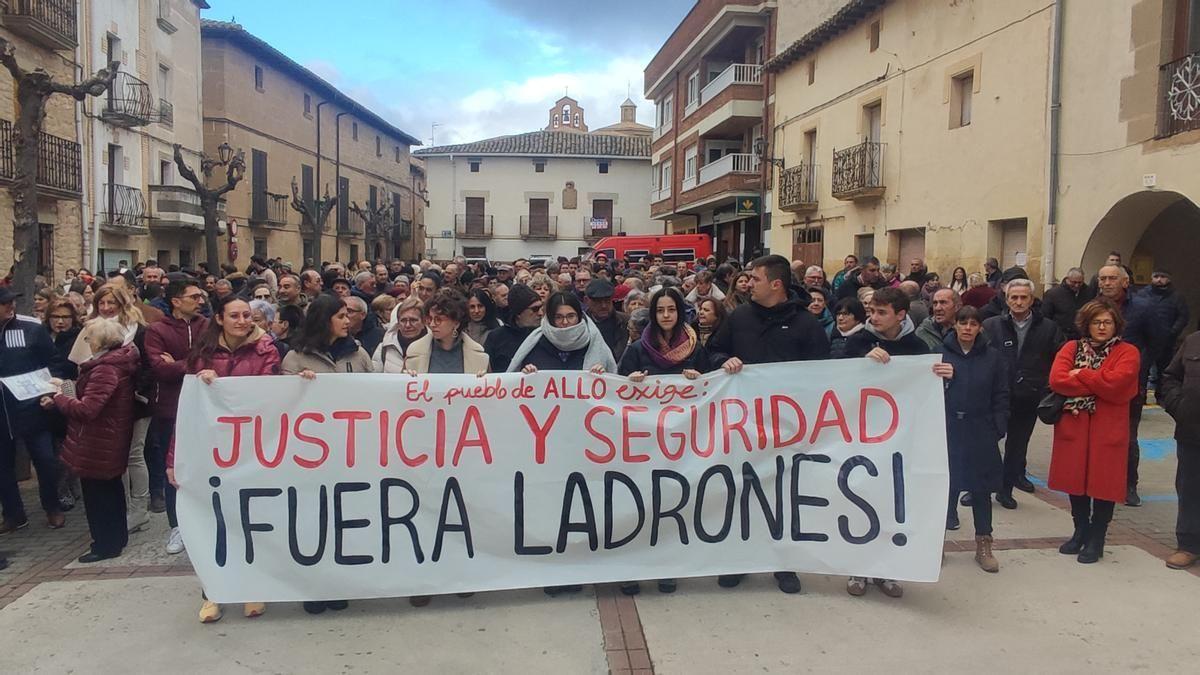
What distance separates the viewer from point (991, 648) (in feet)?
13.0

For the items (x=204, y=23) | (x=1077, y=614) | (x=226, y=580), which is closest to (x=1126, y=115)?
(x=1077, y=614)

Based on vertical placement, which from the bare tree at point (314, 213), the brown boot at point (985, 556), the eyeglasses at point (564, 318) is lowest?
the brown boot at point (985, 556)

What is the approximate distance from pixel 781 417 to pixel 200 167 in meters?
26.9

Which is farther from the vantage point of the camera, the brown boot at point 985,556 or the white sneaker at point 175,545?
the white sneaker at point 175,545

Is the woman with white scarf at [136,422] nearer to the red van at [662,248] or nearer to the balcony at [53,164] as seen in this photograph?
the balcony at [53,164]

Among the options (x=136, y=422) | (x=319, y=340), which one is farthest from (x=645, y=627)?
(x=136, y=422)

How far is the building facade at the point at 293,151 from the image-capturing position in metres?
29.0

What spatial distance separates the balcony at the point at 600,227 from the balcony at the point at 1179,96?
38.5m

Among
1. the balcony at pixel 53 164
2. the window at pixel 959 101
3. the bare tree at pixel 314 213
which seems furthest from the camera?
the bare tree at pixel 314 213

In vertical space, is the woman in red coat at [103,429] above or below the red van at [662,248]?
below

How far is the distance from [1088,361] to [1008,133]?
368 inches

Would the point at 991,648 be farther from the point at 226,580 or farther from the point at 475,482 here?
the point at 226,580

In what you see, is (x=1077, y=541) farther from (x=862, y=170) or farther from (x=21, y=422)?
(x=862, y=170)

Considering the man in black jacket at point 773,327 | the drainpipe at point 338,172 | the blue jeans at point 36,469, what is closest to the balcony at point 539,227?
the drainpipe at point 338,172
